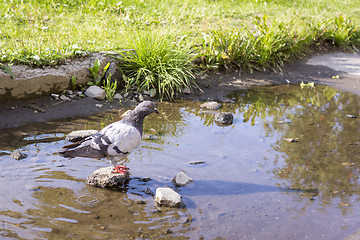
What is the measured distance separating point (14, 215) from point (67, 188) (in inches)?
22.9

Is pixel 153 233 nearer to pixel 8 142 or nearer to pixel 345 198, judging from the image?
pixel 345 198

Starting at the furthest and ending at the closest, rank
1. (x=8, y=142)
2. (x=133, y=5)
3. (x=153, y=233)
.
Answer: (x=133, y=5) < (x=8, y=142) < (x=153, y=233)

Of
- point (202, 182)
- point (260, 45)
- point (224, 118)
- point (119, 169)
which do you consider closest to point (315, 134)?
point (224, 118)

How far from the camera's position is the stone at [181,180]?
3839 millimetres

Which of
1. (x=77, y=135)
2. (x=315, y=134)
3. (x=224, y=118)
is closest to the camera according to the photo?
(x=77, y=135)

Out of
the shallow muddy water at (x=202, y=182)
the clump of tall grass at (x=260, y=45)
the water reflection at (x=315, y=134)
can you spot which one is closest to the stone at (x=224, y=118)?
the shallow muddy water at (x=202, y=182)

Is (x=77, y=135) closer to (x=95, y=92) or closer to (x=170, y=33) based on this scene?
(x=95, y=92)

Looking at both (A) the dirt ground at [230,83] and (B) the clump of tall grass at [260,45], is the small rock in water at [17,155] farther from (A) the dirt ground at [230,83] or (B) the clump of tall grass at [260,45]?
(B) the clump of tall grass at [260,45]

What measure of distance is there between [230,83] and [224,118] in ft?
5.78

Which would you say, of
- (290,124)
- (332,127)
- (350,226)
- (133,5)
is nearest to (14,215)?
(350,226)

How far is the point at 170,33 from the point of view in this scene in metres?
6.78

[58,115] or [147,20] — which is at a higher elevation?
[147,20]

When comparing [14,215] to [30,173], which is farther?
[30,173]

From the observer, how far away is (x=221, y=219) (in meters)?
3.34
